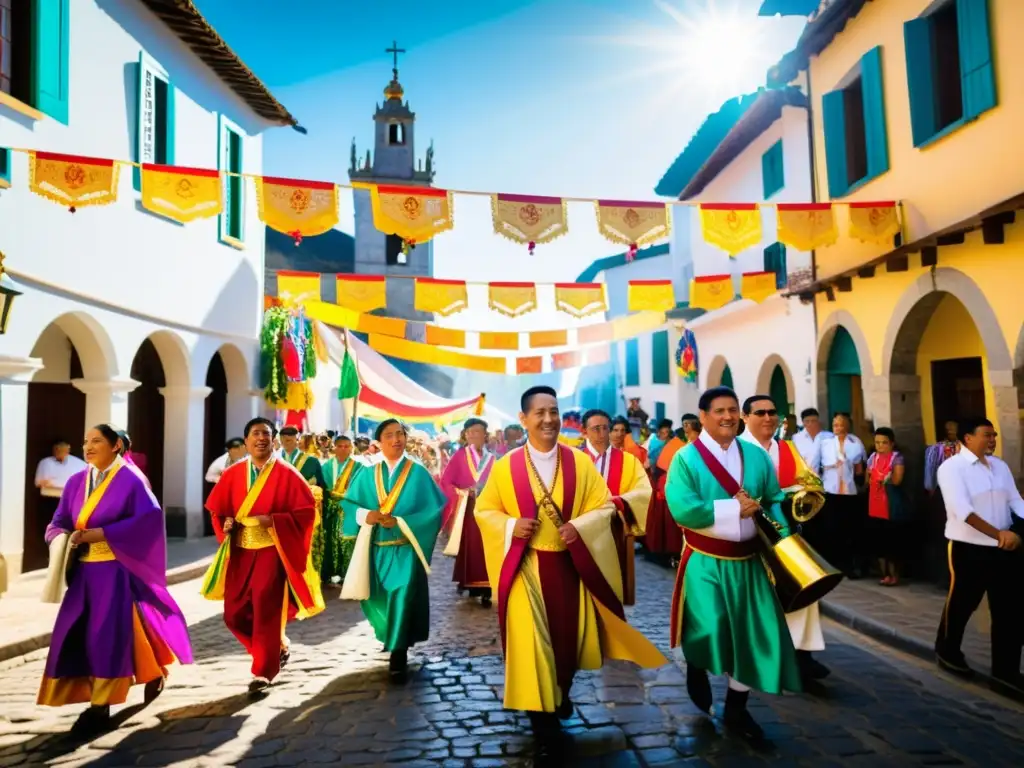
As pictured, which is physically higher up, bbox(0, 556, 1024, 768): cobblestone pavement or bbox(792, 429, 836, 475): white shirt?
bbox(792, 429, 836, 475): white shirt

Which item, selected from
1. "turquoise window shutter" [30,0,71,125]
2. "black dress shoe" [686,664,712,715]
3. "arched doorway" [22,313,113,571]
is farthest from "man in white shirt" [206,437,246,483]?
"black dress shoe" [686,664,712,715]

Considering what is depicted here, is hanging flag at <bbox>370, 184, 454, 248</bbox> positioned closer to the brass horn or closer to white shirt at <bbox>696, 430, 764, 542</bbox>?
white shirt at <bbox>696, 430, 764, 542</bbox>

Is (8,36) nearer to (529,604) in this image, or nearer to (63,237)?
(63,237)

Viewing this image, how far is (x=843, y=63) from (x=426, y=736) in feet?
38.5

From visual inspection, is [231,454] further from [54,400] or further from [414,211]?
[414,211]

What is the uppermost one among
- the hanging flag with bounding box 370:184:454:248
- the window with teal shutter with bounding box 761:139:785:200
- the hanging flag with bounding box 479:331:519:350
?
the window with teal shutter with bounding box 761:139:785:200

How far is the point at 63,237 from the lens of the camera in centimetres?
1002

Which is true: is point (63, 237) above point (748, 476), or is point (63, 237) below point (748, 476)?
above

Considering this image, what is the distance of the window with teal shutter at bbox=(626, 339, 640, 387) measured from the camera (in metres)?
31.0

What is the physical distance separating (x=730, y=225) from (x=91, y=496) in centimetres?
832

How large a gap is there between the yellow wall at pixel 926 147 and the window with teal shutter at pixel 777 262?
1.60 metres

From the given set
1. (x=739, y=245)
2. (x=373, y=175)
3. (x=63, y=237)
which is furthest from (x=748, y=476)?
(x=373, y=175)

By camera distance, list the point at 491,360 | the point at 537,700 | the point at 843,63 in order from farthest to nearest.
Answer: the point at 491,360 < the point at 843,63 < the point at 537,700

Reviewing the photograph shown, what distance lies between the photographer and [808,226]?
10.8 m
